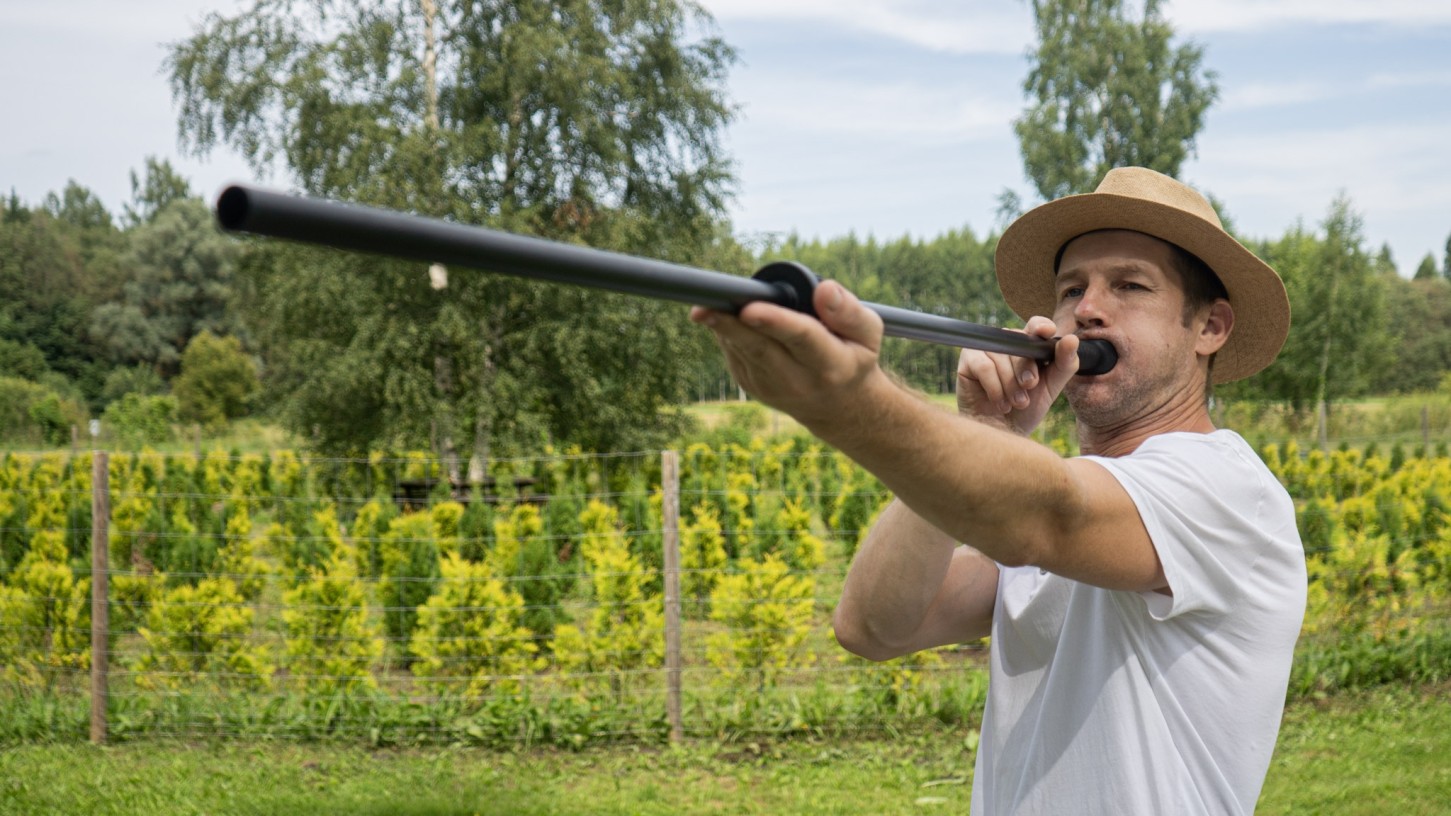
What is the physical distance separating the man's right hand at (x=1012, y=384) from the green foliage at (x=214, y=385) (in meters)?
40.7

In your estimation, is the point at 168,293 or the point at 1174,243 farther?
the point at 168,293

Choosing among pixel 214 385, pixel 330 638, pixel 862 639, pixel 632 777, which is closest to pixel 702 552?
pixel 632 777

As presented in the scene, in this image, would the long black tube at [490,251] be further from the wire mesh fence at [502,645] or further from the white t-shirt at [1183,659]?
the wire mesh fence at [502,645]

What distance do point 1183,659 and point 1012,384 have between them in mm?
404

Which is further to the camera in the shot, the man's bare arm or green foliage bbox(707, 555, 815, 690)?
green foliage bbox(707, 555, 815, 690)

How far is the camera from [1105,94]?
81.2 feet

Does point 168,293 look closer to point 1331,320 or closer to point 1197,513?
point 1331,320

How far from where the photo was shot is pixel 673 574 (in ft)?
20.1

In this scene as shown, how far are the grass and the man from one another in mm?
3911

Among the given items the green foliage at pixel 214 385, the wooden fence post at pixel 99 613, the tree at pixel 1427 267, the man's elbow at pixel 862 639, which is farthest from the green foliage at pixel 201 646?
the tree at pixel 1427 267

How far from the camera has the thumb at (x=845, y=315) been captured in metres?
0.84

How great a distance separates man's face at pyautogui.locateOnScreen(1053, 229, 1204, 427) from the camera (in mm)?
1570

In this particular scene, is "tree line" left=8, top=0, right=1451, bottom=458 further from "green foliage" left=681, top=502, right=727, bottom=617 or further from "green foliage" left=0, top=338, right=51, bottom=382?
"green foliage" left=0, top=338, right=51, bottom=382

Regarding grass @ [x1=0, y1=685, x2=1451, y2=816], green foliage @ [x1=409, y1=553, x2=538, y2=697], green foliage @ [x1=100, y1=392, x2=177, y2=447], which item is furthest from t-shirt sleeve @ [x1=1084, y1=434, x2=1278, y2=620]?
green foliage @ [x1=100, y1=392, x2=177, y2=447]
